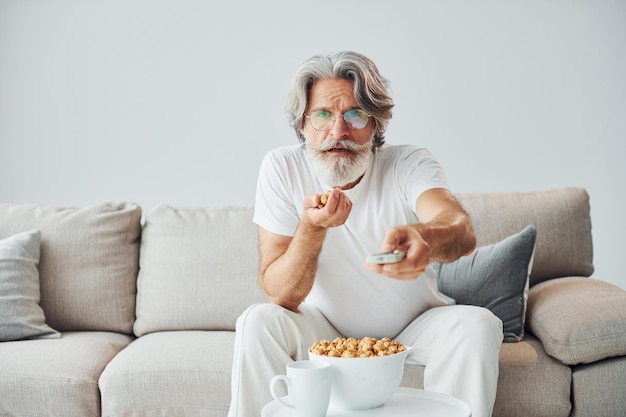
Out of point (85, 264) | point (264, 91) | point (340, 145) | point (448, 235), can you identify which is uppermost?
point (264, 91)

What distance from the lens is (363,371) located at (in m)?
1.37

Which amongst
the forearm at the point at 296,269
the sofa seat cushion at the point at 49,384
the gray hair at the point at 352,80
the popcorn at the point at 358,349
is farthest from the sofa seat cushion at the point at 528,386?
the sofa seat cushion at the point at 49,384

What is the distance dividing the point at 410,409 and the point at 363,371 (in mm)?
131

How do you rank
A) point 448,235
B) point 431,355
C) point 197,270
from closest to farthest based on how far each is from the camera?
point 448,235 < point 431,355 < point 197,270

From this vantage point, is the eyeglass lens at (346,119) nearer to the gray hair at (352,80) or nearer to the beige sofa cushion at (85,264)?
the gray hair at (352,80)

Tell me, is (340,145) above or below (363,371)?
above

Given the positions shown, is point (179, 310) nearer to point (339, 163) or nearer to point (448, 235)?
point (339, 163)

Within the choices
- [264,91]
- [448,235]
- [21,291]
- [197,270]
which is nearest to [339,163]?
[448,235]

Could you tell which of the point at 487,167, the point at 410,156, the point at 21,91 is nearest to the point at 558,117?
the point at 487,167

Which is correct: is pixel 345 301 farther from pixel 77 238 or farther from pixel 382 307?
pixel 77 238

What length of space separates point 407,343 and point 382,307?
4.6 inches

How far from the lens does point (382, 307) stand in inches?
78.2

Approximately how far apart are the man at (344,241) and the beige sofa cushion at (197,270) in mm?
544

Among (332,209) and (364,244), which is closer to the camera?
(332,209)
